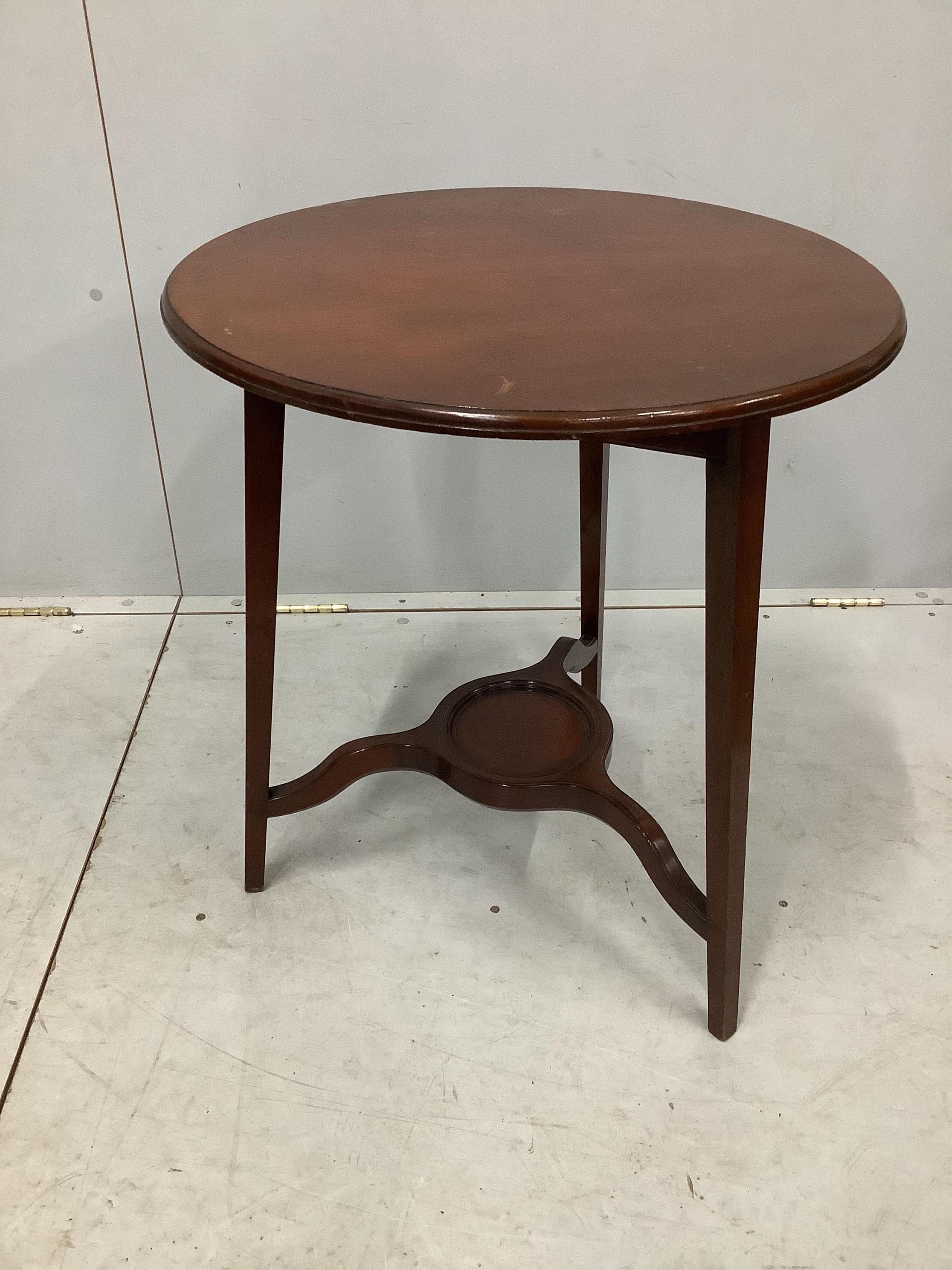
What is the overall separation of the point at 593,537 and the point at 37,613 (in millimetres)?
1445

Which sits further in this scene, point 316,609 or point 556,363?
point 316,609

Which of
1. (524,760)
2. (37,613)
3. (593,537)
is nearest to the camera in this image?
(524,760)

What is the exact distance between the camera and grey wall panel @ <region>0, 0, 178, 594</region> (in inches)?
82.1

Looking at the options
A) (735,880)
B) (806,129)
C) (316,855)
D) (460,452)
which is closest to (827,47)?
(806,129)

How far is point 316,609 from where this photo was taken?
8.59ft

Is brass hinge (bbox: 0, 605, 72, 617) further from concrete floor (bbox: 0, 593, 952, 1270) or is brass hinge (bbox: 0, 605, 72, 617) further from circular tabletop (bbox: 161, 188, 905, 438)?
circular tabletop (bbox: 161, 188, 905, 438)

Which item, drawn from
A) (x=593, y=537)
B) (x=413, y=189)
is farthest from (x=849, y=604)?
(x=413, y=189)

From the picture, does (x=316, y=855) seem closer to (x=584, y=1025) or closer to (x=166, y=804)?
(x=166, y=804)

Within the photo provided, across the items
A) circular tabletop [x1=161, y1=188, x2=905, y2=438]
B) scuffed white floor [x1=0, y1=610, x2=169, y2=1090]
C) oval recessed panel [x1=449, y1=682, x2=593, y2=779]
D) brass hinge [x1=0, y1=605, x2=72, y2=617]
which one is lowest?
scuffed white floor [x1=0, y1=610, x2=169, y2=1090]

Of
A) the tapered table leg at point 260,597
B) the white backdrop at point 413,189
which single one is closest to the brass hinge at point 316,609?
the white backdrop at point 413,189

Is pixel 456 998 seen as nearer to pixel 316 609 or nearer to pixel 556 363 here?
pixel 556 363

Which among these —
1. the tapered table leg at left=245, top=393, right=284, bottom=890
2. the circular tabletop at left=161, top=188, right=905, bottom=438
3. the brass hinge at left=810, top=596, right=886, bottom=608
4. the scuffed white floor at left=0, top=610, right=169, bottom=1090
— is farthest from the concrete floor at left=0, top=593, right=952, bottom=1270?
the circular tabletop at left=161, top=188, right=905, bottom=438

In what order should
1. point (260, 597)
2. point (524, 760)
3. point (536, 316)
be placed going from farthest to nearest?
point (524, 760)
point (260, 597)
point (536, 316)

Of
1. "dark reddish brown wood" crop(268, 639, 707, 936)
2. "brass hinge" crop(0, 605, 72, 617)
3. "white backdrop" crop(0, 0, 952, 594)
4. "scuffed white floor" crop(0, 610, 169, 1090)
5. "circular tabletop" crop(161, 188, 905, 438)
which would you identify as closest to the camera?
"circular tabletop" crop(161, 188, 905, 438)
